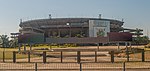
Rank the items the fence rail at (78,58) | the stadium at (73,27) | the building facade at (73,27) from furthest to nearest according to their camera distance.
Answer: the building facade at (73,27) → the stadium at (73,27) → the fence rail at (78,58)

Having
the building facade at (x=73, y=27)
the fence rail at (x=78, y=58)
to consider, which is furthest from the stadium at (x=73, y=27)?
the fence rail at (x=78, y=58)

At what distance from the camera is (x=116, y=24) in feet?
461

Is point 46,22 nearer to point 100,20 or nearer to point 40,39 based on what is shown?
point 100,20

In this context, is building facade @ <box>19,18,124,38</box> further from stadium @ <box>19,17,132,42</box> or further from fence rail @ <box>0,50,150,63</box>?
fence rail @ <box>0,50,150,63</box>

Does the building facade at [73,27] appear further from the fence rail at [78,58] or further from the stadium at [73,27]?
the fence rail at [78,58]

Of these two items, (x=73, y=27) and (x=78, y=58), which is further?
(x=73, y=27)

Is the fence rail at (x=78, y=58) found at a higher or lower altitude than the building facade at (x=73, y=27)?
lower

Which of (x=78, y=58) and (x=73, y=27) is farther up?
(x=73, y=27)

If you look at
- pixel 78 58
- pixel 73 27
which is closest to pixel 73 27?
pixel 73 27

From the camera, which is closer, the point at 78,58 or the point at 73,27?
the point at 78,58

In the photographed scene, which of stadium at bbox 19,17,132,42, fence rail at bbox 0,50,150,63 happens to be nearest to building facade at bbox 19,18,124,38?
stadium at bbox 19,17,132,42

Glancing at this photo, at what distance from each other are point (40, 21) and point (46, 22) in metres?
3.68

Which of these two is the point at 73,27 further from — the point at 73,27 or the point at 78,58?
the point at 78,58

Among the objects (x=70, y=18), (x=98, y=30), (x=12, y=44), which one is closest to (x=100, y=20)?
(x=98, y=30)
